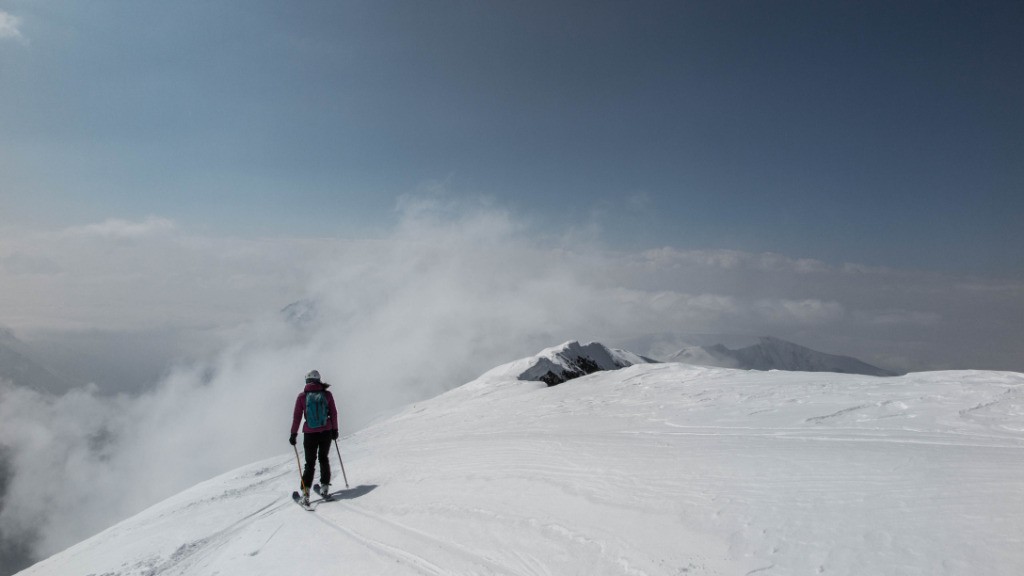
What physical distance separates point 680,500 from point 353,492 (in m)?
7.71

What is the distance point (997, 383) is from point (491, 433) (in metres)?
12.3

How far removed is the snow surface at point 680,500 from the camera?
575cm

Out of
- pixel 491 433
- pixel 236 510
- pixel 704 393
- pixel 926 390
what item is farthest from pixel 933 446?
pixel 236 510

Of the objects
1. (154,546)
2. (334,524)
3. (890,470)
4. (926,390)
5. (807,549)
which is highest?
(926,390)

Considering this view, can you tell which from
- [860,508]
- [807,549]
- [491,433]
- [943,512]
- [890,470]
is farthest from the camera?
[491,433]

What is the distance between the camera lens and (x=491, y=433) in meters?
14.9

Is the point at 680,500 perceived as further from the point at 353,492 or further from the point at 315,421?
the point at 315,421

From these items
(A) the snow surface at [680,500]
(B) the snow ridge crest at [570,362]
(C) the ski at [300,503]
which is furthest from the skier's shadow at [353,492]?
(B) the snow ridge crest at [570,362]

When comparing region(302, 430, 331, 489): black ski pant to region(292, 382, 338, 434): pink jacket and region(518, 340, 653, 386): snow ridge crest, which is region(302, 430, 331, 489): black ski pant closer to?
region(292, 382, 338, 434): pink jacket

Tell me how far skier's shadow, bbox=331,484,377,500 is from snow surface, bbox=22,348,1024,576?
0.08m

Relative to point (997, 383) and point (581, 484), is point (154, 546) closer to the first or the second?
point (581, 484)

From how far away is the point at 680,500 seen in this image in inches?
291

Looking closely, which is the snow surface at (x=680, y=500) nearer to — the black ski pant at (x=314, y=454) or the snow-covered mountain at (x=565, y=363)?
the black ski pant at (x=314, y=454)

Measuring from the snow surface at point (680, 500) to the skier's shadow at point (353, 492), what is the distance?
0.08 m
